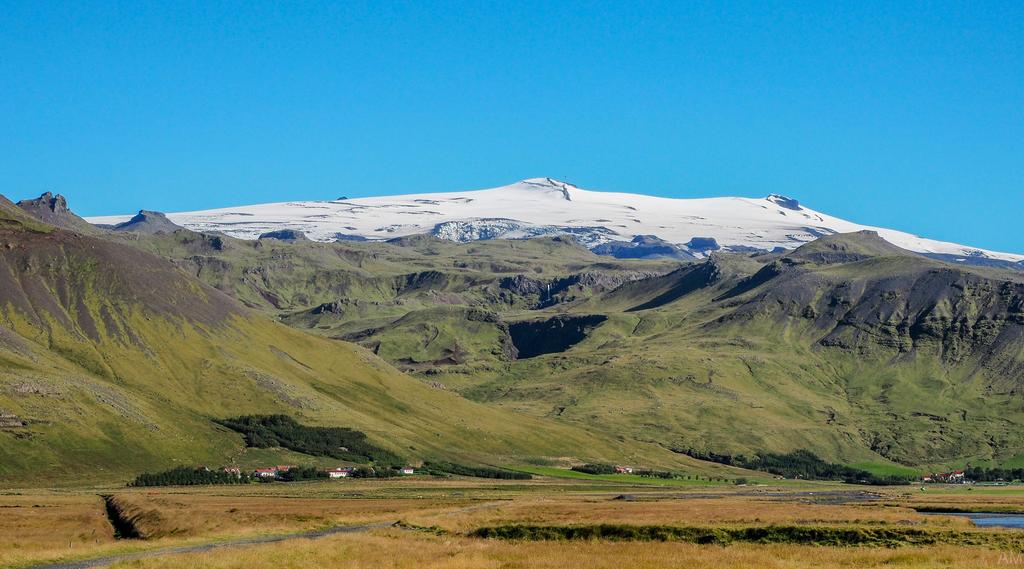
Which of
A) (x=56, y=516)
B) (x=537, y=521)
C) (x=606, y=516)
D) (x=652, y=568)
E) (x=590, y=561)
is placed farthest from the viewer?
(x=56, y=516)

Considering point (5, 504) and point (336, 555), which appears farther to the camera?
point (5, 504)

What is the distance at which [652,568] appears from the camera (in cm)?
6888

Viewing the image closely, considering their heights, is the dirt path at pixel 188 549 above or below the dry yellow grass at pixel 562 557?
below

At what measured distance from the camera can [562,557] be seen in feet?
259

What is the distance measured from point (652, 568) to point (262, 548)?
27.2 m

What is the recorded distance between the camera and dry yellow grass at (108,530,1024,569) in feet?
230

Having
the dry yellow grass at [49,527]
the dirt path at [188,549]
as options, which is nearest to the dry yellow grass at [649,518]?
the dirt path at [188,549]

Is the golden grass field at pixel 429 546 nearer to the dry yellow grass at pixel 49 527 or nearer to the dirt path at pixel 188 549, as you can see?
the dry yellow grass at pixel 49 527

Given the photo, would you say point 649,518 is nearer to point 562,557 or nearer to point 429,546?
point 429,546

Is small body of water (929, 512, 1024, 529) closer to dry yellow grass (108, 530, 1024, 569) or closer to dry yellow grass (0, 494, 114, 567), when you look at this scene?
dry yellow grass (108, 530, 1024, 569)

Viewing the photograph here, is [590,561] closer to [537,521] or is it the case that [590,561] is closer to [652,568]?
[652,568]

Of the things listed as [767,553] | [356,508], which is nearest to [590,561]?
[767,553]

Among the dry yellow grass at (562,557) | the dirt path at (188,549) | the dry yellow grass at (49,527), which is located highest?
the dry yellow grass at (562,557)

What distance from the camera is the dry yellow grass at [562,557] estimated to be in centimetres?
7019
